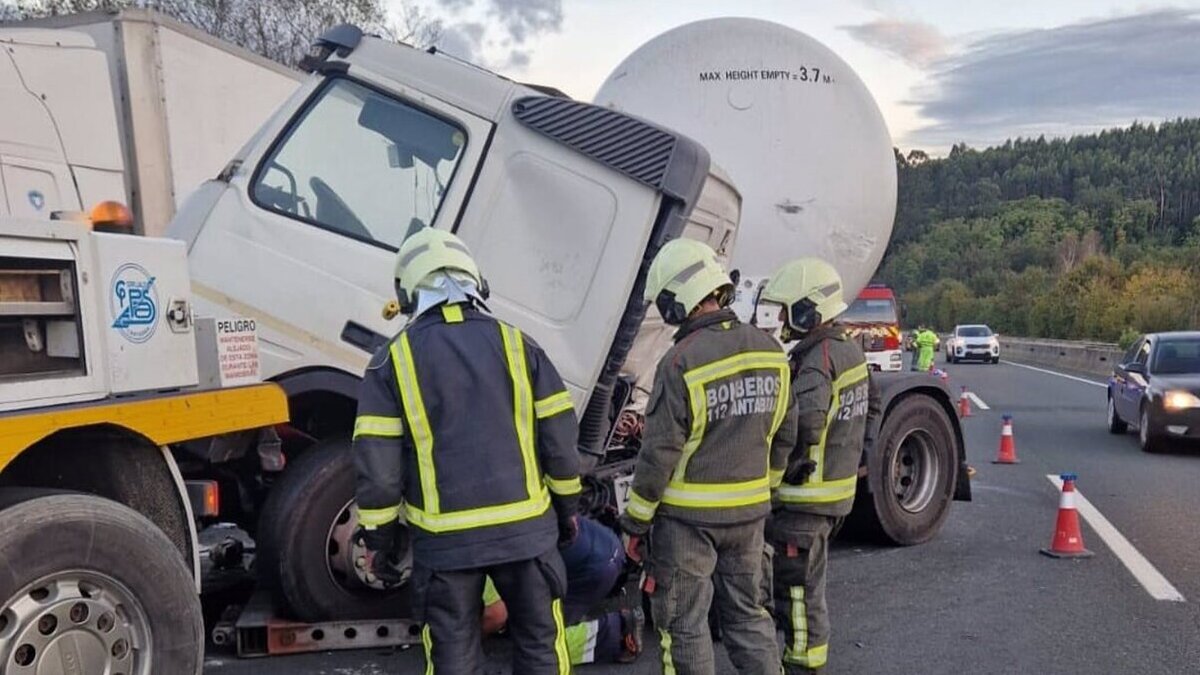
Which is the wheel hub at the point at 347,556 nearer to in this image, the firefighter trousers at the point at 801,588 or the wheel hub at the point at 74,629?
the wheel hub at the point at 74,629

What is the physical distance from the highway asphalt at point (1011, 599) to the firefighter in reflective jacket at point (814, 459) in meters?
0.51

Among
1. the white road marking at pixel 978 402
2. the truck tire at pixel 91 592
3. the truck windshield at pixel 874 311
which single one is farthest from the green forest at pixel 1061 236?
the truck tire at pixel 91 592

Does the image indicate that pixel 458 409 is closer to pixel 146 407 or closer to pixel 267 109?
pixel 146 407

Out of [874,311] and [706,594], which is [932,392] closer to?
[706,594]

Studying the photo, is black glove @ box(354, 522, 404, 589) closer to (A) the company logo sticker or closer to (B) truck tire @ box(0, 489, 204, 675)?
(B) truck tire @ box(0, 489, 204, 675)

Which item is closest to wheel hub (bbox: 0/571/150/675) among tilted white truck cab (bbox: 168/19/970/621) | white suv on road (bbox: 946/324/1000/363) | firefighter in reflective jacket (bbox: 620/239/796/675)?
tilted white truck cab (bbox: 168/19/970/621)

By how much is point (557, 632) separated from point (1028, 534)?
524 centimetres

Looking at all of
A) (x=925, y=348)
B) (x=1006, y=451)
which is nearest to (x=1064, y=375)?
(x=925, y=348)

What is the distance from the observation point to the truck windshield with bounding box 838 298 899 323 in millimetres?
18609

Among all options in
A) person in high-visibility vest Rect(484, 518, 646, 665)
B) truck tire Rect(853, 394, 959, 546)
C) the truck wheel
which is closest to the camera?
the truck wheel

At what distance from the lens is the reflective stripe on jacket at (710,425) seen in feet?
12.8

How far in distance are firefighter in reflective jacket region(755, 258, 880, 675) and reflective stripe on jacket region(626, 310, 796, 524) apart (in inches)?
21.3

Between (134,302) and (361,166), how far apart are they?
158 centimetres

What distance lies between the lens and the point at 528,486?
3363mm
